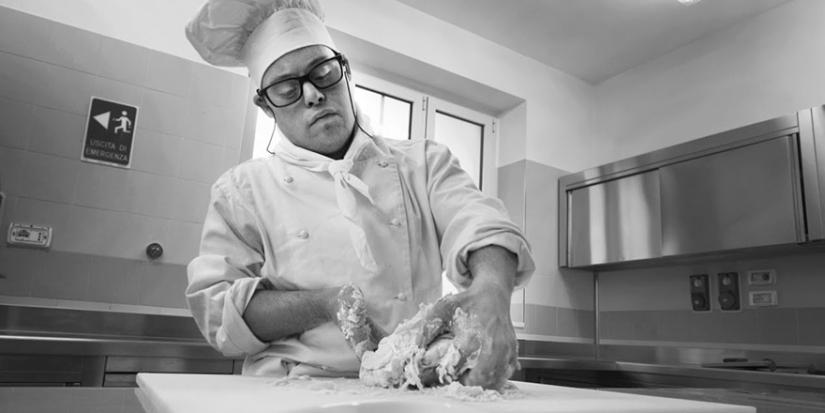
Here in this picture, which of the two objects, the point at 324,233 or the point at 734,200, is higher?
the point at 734,200

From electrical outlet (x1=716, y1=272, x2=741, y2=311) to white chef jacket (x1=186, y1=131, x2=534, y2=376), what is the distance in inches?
87.8

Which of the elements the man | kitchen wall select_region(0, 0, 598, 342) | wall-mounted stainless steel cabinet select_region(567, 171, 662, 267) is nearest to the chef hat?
the man

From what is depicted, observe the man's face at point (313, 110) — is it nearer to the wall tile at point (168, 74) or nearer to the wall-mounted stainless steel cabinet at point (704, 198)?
the wall tile at point (168, 74)

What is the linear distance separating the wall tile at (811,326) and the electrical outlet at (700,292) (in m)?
0.41

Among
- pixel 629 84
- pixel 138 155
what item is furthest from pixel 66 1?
pixel 629 84

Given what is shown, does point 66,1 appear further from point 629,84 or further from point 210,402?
point 629,84

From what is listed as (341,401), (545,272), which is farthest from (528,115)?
(341,401)

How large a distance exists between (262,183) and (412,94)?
90.3 inches

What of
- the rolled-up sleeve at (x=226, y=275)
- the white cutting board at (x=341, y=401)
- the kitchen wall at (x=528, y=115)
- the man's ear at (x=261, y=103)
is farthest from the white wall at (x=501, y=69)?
the white cutting board at (x=341, y=401)

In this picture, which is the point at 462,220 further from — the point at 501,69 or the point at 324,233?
the point at 501,69

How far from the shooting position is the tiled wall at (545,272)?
330 cm

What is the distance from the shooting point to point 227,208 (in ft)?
3.40

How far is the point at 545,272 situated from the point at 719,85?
1.37 meters

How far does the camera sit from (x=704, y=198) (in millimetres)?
2709
